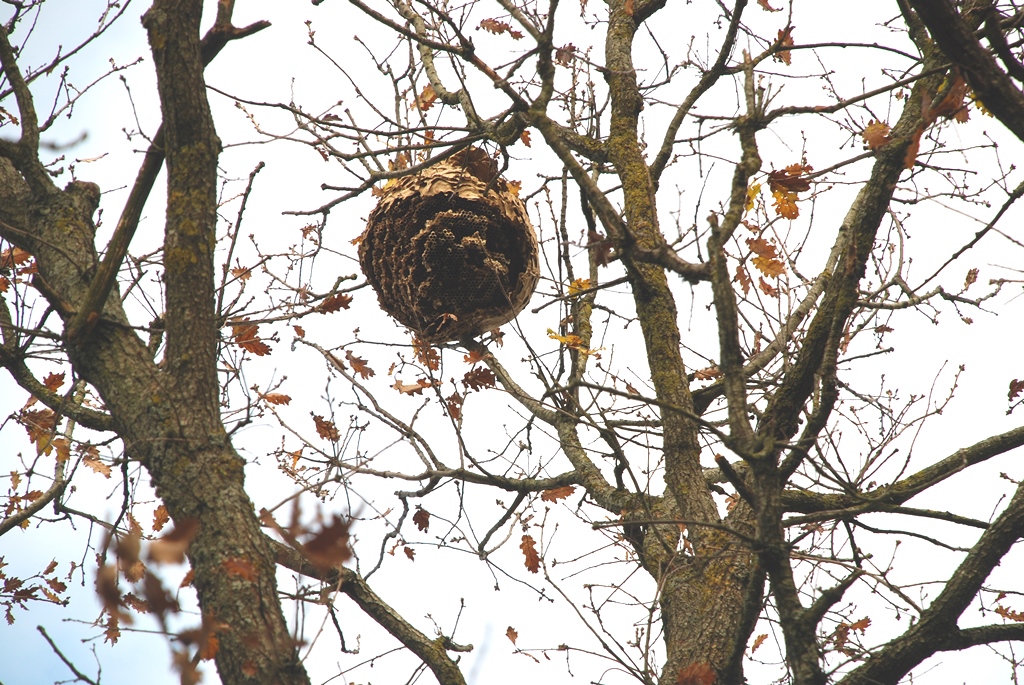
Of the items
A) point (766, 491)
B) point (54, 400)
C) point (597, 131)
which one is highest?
point (597, 131)

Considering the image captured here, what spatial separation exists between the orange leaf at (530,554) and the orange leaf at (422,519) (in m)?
0.56

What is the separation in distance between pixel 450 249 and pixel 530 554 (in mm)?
1989

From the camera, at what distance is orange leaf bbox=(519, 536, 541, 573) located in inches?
182

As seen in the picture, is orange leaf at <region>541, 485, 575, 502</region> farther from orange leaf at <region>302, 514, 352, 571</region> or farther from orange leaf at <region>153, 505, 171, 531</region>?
orange leaf at <region>302, 514, 352, 571</region>

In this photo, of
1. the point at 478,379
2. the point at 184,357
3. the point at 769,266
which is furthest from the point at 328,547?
the point at 478,379

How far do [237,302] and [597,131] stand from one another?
2.74 meters

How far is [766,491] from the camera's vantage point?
2170 millimetres

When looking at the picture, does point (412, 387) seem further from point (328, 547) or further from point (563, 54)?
point (328, 547)

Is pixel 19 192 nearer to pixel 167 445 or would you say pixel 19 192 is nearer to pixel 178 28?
pixel 178 28

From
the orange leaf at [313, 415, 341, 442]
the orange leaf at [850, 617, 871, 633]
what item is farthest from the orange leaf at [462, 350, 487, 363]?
the orange leaf at [850, 617, 871, 633]

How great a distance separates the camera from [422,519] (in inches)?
180

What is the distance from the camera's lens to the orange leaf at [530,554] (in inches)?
182

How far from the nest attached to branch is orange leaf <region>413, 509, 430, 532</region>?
1.21 meters

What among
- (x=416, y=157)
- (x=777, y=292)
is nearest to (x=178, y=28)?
(x=416, y=157)
